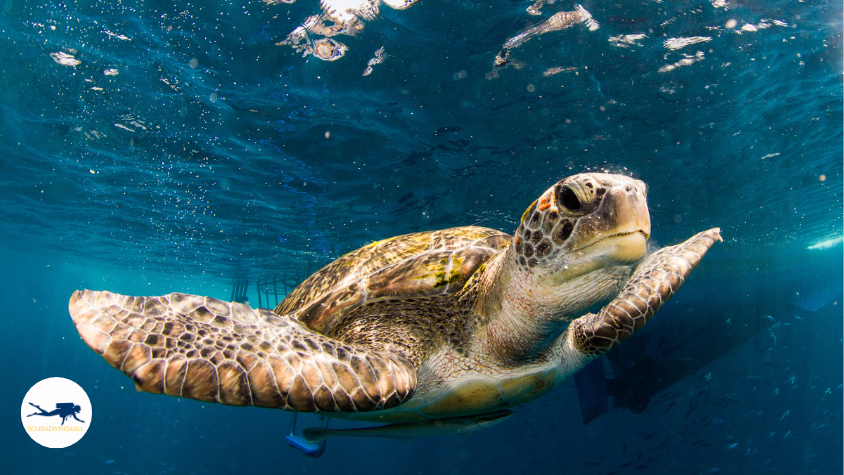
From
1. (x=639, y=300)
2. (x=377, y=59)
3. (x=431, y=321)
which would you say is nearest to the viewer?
(x=639, y=300)

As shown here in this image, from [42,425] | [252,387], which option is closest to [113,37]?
[252,387]

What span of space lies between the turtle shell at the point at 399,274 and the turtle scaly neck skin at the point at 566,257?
40 cm

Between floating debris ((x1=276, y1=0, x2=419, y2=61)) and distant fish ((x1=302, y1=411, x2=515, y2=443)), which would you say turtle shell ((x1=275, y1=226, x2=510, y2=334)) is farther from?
floating debris ((x1=276, y1=0, x2=419, y2=61))

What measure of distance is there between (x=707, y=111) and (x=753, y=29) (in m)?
2.13

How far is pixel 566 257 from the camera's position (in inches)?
69.6

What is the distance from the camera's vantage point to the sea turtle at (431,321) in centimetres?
162

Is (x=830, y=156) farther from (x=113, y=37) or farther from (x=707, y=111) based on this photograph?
(x=113, y=37)

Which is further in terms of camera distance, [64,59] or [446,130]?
[446,130]

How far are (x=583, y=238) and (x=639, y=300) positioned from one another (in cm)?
135

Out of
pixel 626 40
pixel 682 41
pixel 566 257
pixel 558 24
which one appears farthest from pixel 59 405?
pixel 682 41

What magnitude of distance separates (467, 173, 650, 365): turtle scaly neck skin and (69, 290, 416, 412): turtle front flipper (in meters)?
0.85

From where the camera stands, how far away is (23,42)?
6.16m

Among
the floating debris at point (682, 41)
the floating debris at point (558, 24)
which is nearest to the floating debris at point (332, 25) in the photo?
the floating debris at point (558, 24)

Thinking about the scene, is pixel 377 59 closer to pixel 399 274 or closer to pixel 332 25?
pixel 332 25
